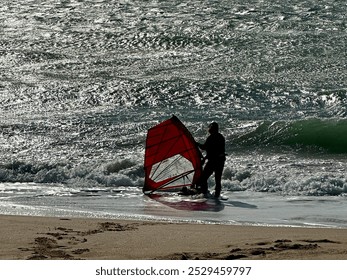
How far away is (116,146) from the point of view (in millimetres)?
17234

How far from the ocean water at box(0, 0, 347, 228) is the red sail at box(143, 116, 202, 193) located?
403 mm

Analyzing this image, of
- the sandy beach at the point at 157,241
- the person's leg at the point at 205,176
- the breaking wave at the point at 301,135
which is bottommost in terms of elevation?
the sandy beach at the point at 157,241

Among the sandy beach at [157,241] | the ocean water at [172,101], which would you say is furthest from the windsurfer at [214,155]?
the sandy beach at [157,241]

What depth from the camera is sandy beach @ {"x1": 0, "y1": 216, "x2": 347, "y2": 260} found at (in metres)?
7.56

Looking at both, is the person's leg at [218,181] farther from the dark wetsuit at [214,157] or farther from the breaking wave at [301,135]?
the breaking wave at [301,135]

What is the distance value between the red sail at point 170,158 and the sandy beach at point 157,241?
3418 millimetres

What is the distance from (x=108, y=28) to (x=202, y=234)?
2180 cm

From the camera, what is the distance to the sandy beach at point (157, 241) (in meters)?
7.56

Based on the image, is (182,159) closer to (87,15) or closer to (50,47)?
(50,47)

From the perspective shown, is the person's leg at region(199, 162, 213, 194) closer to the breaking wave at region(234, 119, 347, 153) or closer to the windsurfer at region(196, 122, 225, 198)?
the windsurfer at region(196, 122, 225, 198)

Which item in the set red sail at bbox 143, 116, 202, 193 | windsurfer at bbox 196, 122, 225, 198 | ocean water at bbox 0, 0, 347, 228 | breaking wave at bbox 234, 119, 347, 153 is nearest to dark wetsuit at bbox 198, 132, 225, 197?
windsurfer at bbox 196, 122, 225, 198

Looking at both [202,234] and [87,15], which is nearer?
[202,234]

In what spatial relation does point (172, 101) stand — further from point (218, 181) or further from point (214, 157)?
point (218, 181)
